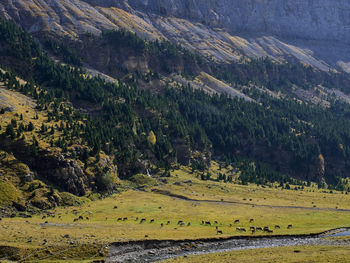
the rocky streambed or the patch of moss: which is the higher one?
the rocky streambed

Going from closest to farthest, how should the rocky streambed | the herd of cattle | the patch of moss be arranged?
the rocky streambed
the herd of cattle
the patch of moss

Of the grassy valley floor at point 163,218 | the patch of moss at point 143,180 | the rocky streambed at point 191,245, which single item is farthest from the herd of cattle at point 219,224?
the patch of moss at point 143,180

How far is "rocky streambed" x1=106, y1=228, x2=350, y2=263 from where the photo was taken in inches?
3386

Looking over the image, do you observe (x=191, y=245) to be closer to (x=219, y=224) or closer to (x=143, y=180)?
(x=219, y=224)

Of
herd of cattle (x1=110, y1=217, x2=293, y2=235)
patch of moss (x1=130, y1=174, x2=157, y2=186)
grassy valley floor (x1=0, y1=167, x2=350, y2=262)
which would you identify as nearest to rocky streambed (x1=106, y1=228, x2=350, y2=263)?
grassy valley floor (x1=0, y1=167, x2=350, y2=262)

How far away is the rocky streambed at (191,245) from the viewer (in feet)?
282

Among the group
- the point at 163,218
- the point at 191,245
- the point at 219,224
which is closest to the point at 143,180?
the point at 163,218

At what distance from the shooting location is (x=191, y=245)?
9325cm

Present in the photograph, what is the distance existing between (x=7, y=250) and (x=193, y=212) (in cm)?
6358

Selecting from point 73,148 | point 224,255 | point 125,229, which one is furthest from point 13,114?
point 224,255

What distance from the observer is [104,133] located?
600 feet

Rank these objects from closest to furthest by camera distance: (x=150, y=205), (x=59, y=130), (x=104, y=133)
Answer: (x=150, y=205)
(x=59, y=130)
(x=104, y=133)

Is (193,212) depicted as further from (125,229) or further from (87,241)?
(87,241)

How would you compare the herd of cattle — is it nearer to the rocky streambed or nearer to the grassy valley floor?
the grassy valley floor
